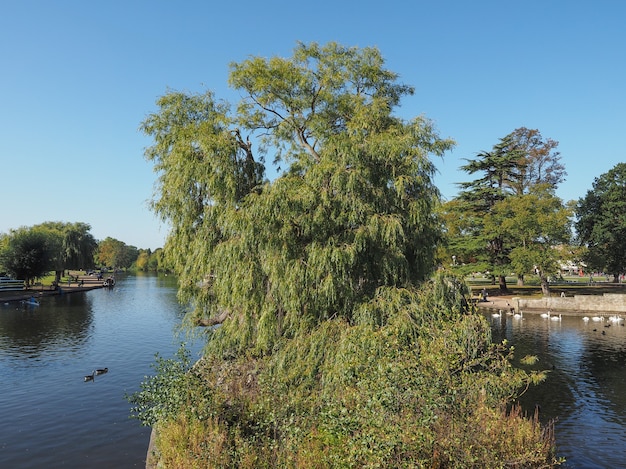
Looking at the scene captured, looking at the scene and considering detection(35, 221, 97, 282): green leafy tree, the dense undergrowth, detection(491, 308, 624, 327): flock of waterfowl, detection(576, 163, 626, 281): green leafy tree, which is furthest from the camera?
detection(35, 221, 97, 282): green leafy tree

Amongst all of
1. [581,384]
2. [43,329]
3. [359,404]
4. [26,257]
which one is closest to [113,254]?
[26,257]

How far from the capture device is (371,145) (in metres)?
14.7

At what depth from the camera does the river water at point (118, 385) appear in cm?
1563

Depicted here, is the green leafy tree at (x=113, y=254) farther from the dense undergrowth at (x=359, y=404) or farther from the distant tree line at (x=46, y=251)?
the dense undergrowth at (x=359, y=404)

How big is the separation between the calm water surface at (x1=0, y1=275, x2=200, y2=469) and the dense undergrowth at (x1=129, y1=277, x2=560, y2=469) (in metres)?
5.54

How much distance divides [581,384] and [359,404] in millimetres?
19362

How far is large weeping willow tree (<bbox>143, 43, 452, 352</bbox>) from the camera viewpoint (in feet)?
45.5

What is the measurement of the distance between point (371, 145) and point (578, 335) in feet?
96.6

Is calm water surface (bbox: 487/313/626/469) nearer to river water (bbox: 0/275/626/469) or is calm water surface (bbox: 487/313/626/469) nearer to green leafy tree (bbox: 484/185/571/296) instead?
river water (bbox: 0/275/626/469)

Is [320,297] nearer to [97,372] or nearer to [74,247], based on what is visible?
[97,372]

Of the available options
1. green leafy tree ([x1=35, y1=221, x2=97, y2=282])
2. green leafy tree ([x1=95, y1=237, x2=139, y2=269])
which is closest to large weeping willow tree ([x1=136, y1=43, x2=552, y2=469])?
green leafy tree ([x1=35, y1=221, x2=97, y2=282])

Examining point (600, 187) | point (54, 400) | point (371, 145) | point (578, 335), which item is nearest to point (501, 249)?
point (600, 187)

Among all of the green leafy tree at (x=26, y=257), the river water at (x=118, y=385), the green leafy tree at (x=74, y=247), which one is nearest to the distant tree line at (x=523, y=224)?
the river water at (x=118, y=385)

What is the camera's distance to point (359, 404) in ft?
28.8
